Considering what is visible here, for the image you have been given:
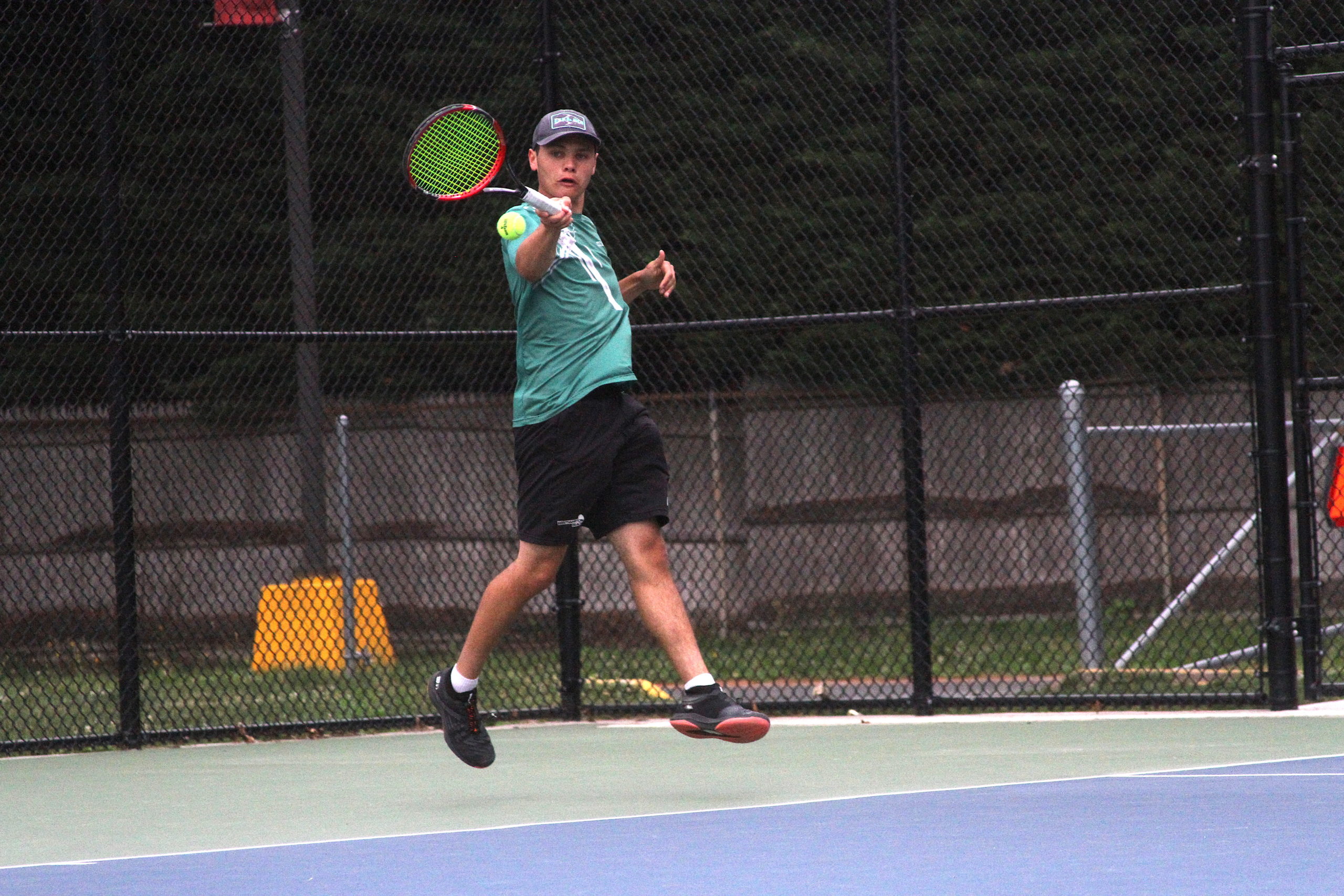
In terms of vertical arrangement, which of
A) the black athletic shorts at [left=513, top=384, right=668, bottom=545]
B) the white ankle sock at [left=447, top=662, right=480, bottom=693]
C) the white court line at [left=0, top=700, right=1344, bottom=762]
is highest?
the black athletic shorts at [left=513, top=384, right=668, bottom=545]

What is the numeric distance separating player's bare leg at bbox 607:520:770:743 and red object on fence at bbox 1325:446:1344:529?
3012mm

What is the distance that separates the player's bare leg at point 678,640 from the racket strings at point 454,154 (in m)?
1.10

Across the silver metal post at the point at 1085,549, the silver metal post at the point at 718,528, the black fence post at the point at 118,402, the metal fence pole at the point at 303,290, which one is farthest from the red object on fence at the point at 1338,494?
the black fence post at the point at 118,402

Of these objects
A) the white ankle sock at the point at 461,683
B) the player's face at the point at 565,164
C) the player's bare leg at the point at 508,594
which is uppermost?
the player's face at the point at 565,164

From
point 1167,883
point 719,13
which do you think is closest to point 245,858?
point 1167,883

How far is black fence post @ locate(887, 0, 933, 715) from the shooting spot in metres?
6.88

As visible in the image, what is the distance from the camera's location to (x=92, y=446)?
32.0 feet

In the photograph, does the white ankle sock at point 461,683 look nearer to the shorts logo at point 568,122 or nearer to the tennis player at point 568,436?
the tennis player at point 568,436

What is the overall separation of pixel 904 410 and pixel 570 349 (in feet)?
7.58

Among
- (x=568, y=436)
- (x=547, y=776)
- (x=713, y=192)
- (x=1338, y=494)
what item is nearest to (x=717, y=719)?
(x=568, y=436)

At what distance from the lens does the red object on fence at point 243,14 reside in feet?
25.0

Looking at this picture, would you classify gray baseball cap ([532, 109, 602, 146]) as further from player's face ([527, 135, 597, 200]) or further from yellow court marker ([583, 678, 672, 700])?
yellow court marker ([583, 678, 672, 700])

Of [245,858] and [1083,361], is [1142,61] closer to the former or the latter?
Result: [1083,361]

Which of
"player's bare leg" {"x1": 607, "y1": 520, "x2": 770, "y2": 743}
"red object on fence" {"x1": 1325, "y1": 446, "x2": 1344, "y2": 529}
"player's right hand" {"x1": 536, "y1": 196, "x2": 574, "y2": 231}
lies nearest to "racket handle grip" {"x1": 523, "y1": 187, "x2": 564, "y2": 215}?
"player's right hand" {"x1": 536, "y1": 196, "x2": 574, "y2": 231}
